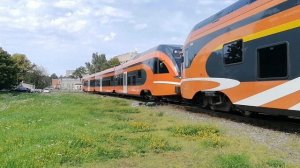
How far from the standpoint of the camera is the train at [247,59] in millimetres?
11320

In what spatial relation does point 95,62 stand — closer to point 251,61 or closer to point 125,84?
point 125,84

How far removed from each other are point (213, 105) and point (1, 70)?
52026mm

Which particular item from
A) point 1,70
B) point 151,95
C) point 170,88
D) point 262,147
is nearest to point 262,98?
point 262,147

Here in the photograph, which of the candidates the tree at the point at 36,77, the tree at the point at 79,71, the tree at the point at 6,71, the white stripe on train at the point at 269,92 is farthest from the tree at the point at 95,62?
the white stripe on train at the point at 269,92

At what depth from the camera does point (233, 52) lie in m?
14.6

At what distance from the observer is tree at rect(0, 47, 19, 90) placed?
64562 mm

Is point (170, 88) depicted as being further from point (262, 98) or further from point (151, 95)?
point (262, 98)

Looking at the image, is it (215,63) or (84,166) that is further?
(215,63)

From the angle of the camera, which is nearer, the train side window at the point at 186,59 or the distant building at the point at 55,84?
the train side window at the point at 186,59

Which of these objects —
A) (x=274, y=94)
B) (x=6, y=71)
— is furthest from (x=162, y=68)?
(x=6, y=71)

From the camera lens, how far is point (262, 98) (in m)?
12.6

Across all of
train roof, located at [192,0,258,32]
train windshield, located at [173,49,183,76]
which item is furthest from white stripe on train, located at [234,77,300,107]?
train windshield, located at [173,49,183,76]

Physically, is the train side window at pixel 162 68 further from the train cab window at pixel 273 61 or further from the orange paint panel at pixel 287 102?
the orange paint panel at pixel 287 102

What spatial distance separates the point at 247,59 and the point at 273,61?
4.96ft
